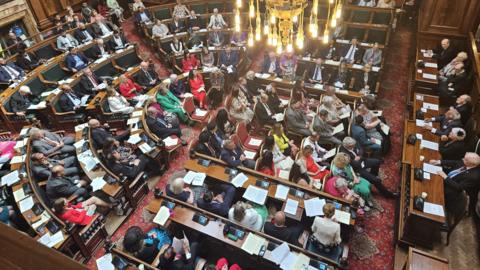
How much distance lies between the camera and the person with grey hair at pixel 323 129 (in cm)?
685

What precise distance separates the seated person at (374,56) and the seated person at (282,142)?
3.86 meters

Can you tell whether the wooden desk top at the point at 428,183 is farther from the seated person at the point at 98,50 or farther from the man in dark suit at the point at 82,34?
the man in dark suit at the point at 82,34

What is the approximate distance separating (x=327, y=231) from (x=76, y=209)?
4078 mm

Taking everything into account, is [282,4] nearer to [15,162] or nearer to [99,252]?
[99,252]

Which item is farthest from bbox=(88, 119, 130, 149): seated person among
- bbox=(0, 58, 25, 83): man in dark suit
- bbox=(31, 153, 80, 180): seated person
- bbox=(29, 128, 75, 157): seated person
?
bbox=(0, 58, 25, 83): man in dark suit

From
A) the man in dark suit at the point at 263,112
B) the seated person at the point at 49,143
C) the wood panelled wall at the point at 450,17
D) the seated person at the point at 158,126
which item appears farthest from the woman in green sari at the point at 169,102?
the wood panelled wall at the point at 450,17

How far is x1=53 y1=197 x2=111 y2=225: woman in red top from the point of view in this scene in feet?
17.0

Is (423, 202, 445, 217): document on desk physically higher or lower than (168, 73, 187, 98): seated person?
lower

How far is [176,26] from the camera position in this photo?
1116 centimetres

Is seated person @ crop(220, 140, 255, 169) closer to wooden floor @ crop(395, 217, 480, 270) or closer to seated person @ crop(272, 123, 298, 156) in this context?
seated person @ crop(272, 123, 298, 156)

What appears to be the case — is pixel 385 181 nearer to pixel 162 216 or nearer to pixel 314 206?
pixel 314 206

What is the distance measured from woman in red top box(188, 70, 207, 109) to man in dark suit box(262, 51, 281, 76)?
1.79 m

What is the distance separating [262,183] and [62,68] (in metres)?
7.14

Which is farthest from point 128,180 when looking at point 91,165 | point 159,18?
point 159,18
